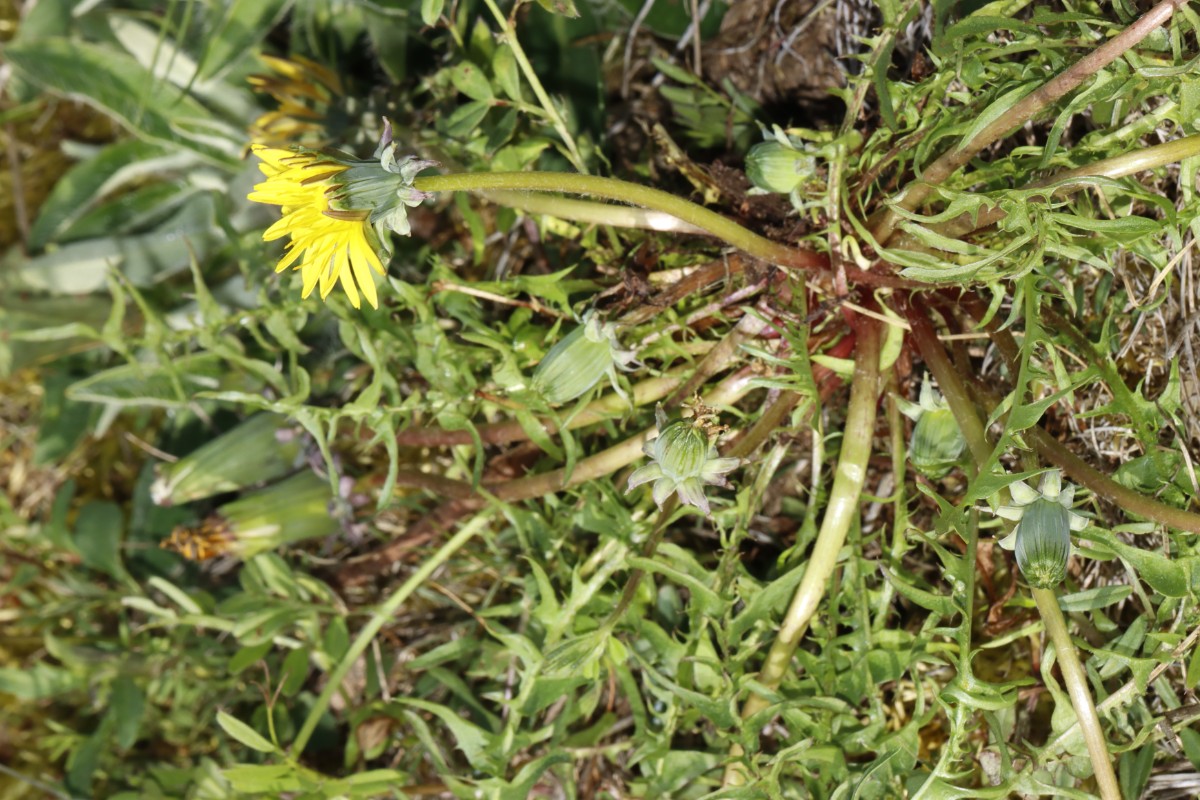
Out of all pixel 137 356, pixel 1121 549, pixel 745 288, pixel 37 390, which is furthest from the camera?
pixel 37 390

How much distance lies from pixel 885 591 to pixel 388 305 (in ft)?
2.55

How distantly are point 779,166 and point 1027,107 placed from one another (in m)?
0.29

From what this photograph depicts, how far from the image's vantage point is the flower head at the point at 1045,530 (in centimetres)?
93

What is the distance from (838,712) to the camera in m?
1.15

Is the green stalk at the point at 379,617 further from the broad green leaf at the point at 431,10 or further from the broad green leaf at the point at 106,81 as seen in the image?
the broad green leaf at the point at 106,81

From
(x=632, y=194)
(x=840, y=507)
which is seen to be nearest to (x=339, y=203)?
(x=632, y=194)

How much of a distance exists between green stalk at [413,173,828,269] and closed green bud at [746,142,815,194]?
0.24ft

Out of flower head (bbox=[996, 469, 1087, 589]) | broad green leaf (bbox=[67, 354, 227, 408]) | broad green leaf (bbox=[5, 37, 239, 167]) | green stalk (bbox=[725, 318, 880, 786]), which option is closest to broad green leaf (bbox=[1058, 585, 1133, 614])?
flower head (bbox=[996, 469, 1087, 589])

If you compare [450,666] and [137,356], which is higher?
[137,356]

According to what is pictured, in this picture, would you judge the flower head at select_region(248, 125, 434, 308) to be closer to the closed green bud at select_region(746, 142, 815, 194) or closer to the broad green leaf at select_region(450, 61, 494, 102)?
the broad green leaf at select_region(450, 61, 494, 102)

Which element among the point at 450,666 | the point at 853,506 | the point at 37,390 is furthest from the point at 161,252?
the point at 853,506

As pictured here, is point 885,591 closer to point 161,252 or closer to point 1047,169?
point 1047,169

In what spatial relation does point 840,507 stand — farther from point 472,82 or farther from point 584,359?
point 472,82

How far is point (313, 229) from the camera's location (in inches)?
39.2
